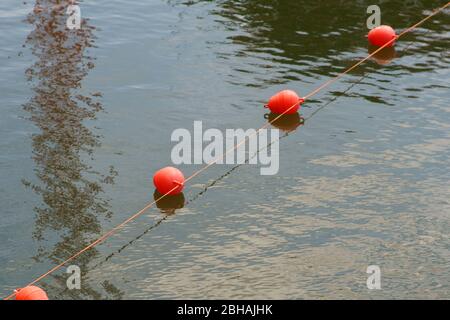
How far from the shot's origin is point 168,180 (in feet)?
45.4

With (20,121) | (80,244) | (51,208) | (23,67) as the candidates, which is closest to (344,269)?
(80,244)

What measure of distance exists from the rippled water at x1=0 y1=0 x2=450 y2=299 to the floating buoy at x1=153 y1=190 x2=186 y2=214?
6.5 inches

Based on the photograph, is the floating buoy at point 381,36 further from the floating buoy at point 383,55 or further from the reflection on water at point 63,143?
the reflection on water at point 63,143

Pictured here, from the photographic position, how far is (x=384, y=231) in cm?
1341

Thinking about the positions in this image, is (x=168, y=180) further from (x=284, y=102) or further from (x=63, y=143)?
(x=284, y=102)

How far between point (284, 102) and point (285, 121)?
1.31 feet

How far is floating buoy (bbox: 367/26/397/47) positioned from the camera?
66.9 ft

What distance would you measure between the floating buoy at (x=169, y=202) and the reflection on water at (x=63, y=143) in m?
0.90

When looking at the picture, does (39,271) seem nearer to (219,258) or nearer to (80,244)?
(80,244)

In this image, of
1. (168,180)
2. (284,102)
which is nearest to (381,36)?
(284,102)

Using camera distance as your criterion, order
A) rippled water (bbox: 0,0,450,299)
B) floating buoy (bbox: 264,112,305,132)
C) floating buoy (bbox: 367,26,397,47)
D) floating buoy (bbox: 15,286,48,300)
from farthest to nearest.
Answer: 1. floating buoy (bbox: 367,26,397,47)
2. floating buoy (bbox: 264,112,305,132)
3. rippled water (bbox: 0,0,450,299)
4. floating buoy (bbox: 15,286,48,300)

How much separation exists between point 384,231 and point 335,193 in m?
1.35

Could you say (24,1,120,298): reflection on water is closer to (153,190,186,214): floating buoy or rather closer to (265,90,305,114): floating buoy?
(153,190,186,214): floating buoy

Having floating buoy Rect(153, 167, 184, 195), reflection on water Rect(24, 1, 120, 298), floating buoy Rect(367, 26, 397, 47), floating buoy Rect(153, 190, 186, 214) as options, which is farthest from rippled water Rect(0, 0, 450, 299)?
floating buoy Rect(153, 167, 184, 195)
